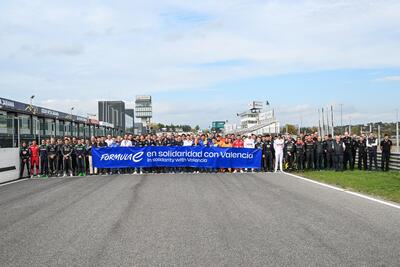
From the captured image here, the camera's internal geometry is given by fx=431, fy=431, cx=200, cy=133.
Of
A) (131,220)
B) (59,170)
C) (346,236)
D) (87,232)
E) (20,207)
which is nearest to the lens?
(346,236)

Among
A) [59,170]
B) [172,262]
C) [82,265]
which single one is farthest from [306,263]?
[59,170]

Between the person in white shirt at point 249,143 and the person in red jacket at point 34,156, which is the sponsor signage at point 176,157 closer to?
the person in white shirt at point 249,143

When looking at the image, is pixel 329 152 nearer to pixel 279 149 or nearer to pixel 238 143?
pixel 279 149

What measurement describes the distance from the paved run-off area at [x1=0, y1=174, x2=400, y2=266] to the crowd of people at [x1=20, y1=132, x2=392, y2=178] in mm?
7768

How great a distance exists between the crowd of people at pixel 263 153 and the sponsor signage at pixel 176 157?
0.34 metres

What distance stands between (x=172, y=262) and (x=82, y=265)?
1155 mm

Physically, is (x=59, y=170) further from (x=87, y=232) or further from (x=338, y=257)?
(x=338, y=257)

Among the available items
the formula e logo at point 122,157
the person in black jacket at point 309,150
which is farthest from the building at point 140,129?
the person in black jacket at point 309,150

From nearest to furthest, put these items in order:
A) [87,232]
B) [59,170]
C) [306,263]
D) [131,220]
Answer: [306,263]
[87,232]
[131,220]
[59,170]

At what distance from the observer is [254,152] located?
71.2 feet

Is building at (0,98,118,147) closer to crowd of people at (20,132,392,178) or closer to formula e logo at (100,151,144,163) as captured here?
crowd of people at (20,132,392,178)

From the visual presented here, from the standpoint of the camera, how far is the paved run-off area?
5.84 metres

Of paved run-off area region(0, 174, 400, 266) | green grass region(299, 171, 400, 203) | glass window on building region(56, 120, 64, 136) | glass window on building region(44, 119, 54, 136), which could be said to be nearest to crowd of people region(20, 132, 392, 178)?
green grass region(299, 171, 400, 203)

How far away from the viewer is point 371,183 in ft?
47.8
